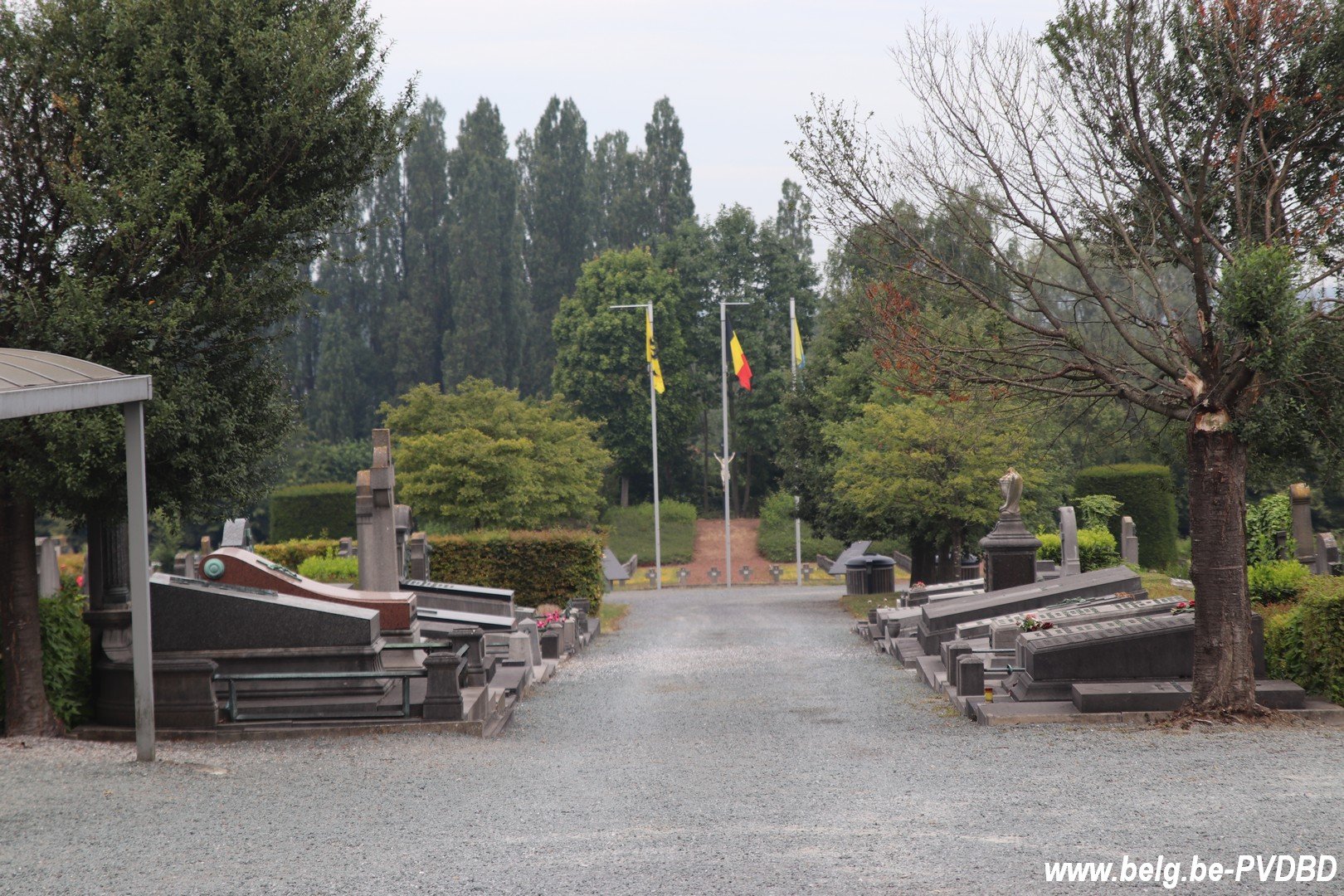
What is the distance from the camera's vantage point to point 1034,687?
11.9 metres

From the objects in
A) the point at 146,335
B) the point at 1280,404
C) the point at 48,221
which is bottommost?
the point at 1280,404

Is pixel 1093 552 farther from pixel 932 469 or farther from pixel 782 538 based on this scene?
pixel 782 538

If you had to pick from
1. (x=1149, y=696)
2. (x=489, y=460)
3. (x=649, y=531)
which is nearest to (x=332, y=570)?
(x=489, y=460)

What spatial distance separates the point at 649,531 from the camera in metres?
57.8

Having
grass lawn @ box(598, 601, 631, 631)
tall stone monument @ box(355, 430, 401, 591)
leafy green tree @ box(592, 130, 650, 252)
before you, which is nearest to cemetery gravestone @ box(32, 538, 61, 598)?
tall stone monument @ box(355, 430, 401, 591)

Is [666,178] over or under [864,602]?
over

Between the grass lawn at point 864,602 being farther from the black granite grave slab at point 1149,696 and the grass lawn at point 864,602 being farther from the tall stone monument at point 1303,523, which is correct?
the black granite grave slab at point 1149,696

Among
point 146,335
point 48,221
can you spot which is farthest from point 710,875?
point 48,221

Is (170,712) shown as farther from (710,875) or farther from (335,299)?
(335,299)

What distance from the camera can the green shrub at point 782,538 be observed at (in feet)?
176

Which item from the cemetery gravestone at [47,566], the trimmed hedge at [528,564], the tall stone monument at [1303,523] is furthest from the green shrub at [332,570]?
the tall stone monument at [1303,523]

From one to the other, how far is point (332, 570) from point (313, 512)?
71.6 feet

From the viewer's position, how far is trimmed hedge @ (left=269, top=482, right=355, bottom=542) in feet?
147

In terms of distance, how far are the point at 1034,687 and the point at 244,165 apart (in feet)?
28.5
